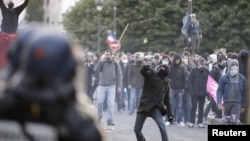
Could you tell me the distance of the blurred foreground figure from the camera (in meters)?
3.12

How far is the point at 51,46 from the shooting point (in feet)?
10.2

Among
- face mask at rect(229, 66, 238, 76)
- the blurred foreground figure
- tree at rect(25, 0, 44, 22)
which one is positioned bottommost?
face mask at rect(229, 66, 238, 76)

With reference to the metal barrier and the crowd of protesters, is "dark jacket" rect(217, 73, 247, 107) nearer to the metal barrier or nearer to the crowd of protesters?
the crowd of protesters

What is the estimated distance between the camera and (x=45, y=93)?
312 cm

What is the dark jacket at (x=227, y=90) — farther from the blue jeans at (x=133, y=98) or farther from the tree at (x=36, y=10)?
the tree at (x=36, y=10)

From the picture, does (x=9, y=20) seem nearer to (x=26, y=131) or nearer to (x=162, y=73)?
(x=162, y=73)

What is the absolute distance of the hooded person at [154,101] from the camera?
13.8m

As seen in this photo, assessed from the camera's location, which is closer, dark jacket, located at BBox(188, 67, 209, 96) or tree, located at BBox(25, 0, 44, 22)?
dark jacket, located at BBox(188, 67, 209, 96)

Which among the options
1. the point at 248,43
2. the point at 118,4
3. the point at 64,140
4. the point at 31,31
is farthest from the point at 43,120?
the point at 118,4

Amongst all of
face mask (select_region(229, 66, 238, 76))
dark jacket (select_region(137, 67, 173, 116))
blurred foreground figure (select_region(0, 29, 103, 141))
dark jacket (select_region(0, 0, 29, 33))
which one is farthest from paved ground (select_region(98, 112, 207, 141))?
blurred foreground figure (select_region(0, 29, 103, 141))

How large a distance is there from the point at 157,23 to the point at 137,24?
1568 mm

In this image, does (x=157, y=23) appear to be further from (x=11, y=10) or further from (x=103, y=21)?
(x=11, y=10)

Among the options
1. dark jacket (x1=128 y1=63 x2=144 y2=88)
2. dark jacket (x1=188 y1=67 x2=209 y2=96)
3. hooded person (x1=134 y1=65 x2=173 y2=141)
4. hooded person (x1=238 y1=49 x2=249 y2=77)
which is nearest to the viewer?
hooded person (x1=134 y1=65 x2=173 y2=141)

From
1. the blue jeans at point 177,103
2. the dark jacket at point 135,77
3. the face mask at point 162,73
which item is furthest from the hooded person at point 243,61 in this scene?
the face mask at point 162,73
